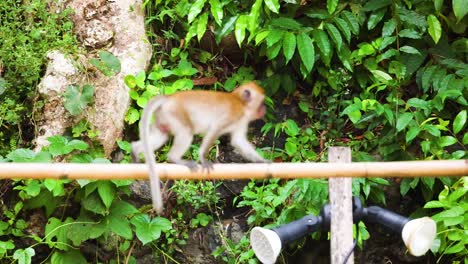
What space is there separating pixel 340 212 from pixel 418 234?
0.40m

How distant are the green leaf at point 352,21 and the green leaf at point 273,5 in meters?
0.61

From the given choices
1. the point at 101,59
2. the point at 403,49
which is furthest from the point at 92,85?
the point at 403,49

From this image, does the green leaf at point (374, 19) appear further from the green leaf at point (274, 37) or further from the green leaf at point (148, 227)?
the green leaf at point (148, 227)

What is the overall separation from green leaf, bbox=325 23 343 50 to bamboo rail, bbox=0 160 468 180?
2081 mm

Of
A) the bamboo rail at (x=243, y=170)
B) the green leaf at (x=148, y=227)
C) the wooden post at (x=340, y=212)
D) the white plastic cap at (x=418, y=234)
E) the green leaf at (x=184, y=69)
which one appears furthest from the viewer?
the green leaf at (x=184, y=69)

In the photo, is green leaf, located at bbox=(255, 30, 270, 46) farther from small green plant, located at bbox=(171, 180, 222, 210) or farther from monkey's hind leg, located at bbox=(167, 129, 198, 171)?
monkey's hind leg, located at bbox=(167, 129, 198, 171)

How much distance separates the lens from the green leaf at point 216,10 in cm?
527

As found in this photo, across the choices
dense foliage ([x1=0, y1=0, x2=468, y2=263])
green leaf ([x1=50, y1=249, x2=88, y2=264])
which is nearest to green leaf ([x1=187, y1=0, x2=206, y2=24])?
dense foliage ([x1=0, y1=0, x2=468, y2=263])

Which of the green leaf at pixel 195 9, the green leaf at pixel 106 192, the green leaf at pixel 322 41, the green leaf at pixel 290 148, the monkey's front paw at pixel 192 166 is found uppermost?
the green leaf at pixel 195 9

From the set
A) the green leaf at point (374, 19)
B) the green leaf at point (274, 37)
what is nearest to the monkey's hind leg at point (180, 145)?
the green leaf at point (274, 37)

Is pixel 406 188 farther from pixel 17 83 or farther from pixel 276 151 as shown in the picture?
pixel 17 83

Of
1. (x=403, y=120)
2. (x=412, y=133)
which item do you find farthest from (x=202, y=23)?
(x=412, y=133)

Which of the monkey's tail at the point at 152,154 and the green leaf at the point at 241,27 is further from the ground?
the green leaf at the point at 241,27

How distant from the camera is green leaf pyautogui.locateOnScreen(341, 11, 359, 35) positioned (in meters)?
5.20
